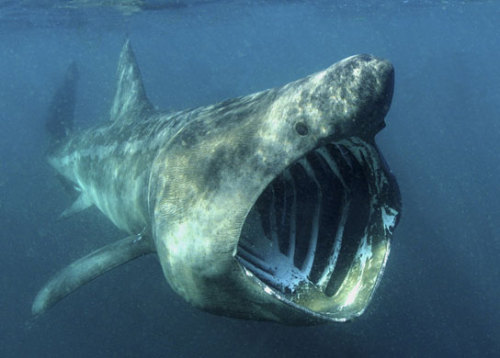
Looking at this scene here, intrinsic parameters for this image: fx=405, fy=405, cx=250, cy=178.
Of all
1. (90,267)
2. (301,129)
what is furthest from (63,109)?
(301,129)

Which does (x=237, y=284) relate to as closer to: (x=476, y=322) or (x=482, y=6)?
(x=476, y=322)

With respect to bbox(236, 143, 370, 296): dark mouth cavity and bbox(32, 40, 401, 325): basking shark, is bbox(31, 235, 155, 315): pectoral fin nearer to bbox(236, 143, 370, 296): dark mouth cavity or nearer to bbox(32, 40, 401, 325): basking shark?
bbox(32, 40, 401, 325): basking shark

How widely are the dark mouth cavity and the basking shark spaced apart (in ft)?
0.04

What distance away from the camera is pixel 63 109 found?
1159 centimetres

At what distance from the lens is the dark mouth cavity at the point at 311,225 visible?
10.9 feet

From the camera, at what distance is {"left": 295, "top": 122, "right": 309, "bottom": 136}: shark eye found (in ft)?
8.98

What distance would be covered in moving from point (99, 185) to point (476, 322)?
1064cm

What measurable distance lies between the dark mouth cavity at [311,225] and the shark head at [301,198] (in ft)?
0.04

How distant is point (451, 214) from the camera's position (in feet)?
54.1

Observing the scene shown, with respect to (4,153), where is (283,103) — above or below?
above

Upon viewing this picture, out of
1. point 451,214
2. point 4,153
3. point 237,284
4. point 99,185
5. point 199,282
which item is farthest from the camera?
point 4,153

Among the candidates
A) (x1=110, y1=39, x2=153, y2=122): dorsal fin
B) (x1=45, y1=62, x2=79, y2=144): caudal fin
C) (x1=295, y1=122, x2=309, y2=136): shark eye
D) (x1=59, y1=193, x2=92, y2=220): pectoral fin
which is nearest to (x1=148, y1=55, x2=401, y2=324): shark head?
(x1=295, y1=122, x2=309, y2=136): shark eye

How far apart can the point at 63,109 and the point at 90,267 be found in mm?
8519

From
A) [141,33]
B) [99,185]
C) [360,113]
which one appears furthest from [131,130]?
[141,33]
